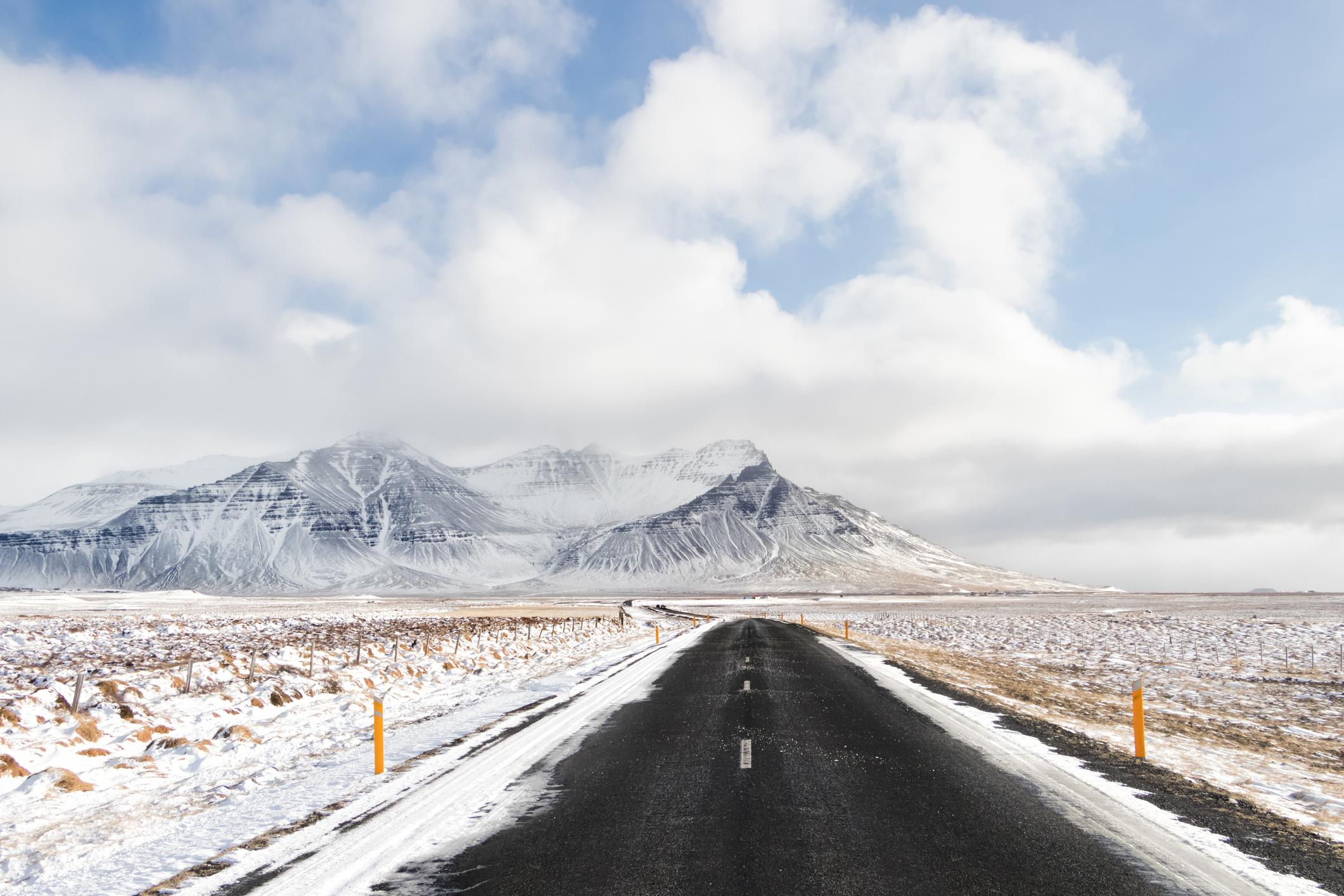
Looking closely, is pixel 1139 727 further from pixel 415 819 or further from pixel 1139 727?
pixel 415 819

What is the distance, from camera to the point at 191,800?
935 centimetres

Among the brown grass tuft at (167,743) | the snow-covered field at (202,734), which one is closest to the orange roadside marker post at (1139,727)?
the snow-covered field at (202,734)

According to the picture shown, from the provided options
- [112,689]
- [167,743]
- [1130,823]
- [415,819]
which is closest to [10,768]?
[167,743]

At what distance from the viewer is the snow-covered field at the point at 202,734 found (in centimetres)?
782

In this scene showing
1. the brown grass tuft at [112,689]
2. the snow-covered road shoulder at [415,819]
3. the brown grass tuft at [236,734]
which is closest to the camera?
the snow-covered road shoulder at [415,819]

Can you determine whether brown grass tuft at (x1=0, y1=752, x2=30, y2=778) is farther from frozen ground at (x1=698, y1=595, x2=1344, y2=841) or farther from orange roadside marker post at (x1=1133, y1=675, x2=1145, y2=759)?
frozen ground at (x1=698, y1=595, x2=1344, y2=841)

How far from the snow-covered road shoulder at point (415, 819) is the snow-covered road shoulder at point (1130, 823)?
5.65 metres

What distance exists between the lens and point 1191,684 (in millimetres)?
23859

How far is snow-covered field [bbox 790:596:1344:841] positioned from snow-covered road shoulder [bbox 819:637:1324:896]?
5.28ft

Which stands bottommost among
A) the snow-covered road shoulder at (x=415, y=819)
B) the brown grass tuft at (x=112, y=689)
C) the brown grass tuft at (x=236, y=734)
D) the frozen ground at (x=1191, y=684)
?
the frozen ground at (x=1191, y=684)

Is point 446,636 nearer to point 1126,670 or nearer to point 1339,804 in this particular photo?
point 1126,670

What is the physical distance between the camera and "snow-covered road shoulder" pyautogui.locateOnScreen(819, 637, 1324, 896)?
238 inches

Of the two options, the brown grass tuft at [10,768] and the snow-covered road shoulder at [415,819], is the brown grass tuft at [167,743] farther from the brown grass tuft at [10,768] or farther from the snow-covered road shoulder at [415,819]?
the snow-covered road shoulder at [415,819]

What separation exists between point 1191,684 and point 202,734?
26.2 m
